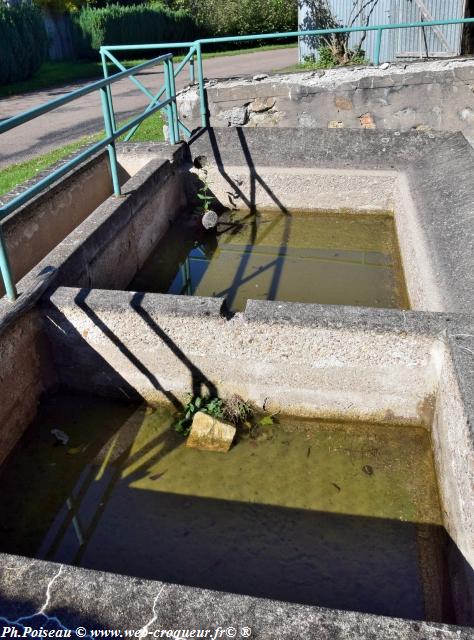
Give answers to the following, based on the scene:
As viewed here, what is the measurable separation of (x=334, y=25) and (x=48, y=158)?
9.55 meters

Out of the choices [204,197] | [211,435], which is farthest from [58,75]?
[211,435]

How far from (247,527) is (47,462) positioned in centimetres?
124

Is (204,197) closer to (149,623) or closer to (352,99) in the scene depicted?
(352,99)

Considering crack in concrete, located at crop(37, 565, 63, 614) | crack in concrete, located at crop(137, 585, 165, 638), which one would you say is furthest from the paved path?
crack in concrete, located at crop(137, 585, 165, 638)

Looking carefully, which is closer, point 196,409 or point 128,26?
point 196,409

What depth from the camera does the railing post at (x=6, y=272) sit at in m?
3.10

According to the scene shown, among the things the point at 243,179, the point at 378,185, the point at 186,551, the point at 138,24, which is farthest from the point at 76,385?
the point at 138,24

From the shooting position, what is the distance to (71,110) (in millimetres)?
11789

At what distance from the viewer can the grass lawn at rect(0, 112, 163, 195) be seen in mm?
6898

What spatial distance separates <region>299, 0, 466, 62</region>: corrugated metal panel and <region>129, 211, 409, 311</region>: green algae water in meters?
7.51

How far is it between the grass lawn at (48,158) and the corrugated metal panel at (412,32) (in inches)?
229

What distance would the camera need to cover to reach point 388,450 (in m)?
3.19

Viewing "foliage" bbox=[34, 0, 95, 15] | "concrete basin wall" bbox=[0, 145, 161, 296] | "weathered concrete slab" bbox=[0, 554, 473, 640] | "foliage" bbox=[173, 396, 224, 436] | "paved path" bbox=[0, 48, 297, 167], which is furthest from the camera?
"foliage" bbox=[34, 0, 95, 15]

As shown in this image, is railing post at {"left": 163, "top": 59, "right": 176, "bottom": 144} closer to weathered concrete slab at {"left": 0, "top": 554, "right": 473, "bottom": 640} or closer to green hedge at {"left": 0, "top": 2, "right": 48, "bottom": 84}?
weathered concrete slab at {"left": 0, "top": 554, "right": 473, "bottom": 640}
